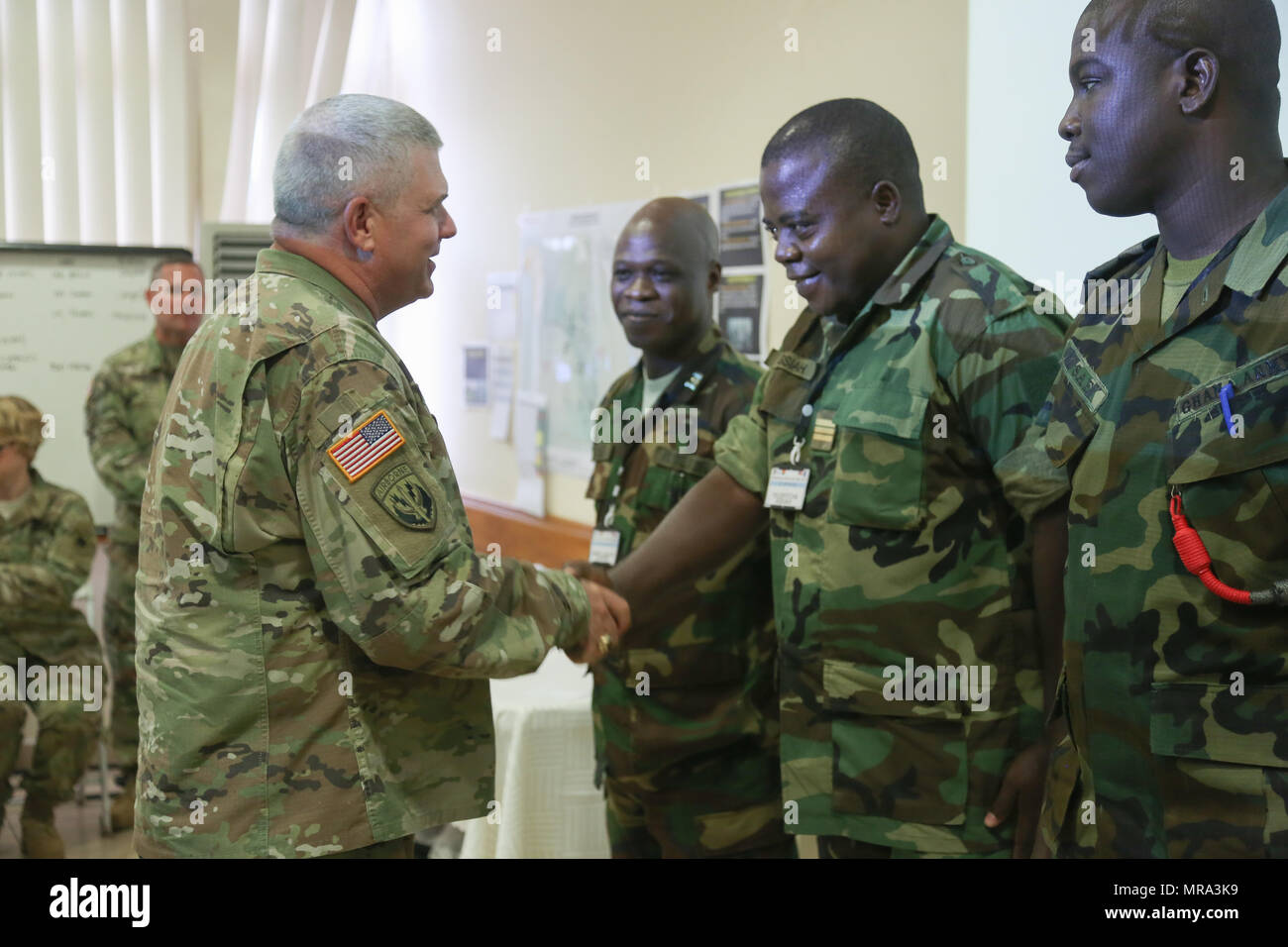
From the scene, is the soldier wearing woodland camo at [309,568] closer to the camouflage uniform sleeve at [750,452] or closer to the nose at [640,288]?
the camouflage uniform sleeve at [750,452]

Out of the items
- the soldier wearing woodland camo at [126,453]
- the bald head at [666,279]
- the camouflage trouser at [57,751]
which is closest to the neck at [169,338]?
the soldier wearing woodland camo at [126,453]

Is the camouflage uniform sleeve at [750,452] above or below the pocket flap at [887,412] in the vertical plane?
below

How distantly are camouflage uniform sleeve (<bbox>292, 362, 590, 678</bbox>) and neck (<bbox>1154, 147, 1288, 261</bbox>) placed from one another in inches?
37.2

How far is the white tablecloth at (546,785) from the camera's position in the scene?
2.53 meters

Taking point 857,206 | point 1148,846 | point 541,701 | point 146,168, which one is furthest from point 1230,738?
point 146,168

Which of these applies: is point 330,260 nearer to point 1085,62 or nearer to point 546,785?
point 1085,62

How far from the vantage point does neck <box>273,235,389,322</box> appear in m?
1.49

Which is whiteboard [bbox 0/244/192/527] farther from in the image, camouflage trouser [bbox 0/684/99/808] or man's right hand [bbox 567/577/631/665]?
man's right hand [bbox 567/577/631/665]

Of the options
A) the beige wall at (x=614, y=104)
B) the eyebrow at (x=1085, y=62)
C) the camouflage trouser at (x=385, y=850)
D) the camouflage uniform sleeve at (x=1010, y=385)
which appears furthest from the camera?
the beige wall at (x=614, y=104)

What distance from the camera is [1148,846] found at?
1.25 meters

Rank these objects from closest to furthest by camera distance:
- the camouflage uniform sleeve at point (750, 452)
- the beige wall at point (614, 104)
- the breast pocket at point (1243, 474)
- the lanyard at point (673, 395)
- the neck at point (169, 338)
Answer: the breast pocket at point (1243, 474) → the camouflage uniform sleeve at point (750, 452) → the lanyard at point (673, 395) → the beige wall at point (614, 104) → the neck at point (169, 338)

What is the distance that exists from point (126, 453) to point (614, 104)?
205cm

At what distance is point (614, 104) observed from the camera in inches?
141

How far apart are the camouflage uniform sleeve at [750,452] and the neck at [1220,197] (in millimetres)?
824
